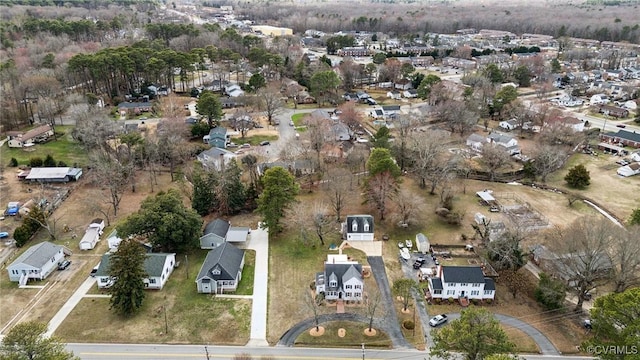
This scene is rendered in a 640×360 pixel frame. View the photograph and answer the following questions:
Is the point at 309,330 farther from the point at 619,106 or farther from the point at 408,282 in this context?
the point at 619,106

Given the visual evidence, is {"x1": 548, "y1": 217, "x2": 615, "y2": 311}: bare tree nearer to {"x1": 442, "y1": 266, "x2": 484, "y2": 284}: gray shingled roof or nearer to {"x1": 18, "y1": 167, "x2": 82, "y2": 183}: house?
{"x1": 442, "y1": 266, "x2": 484, "y2": 284}: gray shingled roof

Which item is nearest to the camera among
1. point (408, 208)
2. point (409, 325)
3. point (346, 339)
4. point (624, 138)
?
point (346, 339)

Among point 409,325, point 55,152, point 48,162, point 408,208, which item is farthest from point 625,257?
point 55,152

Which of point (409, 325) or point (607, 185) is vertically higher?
point (607, 185)

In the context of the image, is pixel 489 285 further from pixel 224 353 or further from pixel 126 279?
pixel 126 279

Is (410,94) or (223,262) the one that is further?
(410,94)

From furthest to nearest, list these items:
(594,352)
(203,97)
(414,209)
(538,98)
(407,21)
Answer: (407,21), (538,98), (203,97), (414,209), (594,352)

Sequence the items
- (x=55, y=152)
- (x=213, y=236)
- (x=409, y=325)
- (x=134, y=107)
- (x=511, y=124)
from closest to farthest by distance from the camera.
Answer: (x=409, y=325)
(x=213, y=236)
(x=55, y=152)
(x=511, y=124)
(x=134, y=107)

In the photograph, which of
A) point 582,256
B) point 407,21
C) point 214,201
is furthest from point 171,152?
point 407,21
